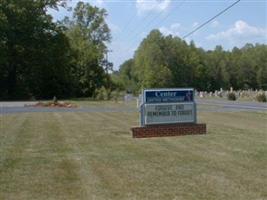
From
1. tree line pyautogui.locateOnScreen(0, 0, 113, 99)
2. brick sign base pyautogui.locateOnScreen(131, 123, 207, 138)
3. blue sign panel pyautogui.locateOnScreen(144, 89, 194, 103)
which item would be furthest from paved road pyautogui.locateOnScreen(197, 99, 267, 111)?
tree line pyautogui.locateOnScreen(0, 0, 113, 99)

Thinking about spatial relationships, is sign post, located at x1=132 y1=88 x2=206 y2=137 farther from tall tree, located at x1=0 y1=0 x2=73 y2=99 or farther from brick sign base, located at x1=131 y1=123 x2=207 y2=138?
tall tree, located at x1=0 y1=0 x2=73 y2=99

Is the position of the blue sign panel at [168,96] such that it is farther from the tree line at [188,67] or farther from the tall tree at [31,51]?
the tree line at [188,67]

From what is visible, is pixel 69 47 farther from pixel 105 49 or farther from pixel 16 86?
pixel 105 49

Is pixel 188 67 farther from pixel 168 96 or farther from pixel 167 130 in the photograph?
pixel 167 130

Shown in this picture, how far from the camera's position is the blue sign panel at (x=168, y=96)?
17.9 meters

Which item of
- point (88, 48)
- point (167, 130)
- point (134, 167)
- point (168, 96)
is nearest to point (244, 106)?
Answer: point (168, 96)

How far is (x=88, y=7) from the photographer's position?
94.2m

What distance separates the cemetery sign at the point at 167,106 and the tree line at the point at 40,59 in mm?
50666

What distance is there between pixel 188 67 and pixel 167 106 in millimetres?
104579

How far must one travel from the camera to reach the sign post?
57.9 ft

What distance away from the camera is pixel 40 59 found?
233ft

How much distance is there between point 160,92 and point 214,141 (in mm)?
3190

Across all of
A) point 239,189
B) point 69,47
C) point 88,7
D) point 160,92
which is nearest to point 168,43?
point 88,7

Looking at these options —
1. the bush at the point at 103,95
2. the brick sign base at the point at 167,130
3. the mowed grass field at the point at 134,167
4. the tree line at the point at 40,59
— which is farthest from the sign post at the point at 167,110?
the tree line at the point at 40,59
